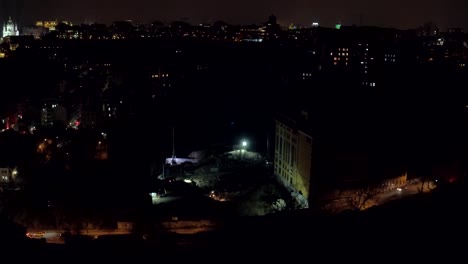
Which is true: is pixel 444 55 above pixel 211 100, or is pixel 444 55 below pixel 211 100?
above

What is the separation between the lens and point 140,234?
217 inches

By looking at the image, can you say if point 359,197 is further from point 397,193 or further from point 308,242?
point 308,242

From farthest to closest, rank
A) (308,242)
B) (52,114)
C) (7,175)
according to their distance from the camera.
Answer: (52,114) < (7,175) < (308,242)

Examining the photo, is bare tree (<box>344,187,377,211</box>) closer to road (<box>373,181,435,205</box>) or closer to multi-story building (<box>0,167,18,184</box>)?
road (<box>373,181,435,205</box>)

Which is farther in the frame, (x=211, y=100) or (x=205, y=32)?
(x=205, y=32)

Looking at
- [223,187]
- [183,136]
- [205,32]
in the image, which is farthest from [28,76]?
[205,32]

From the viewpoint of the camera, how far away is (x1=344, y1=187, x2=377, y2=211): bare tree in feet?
21.1

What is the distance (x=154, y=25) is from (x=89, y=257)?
91.5 feet

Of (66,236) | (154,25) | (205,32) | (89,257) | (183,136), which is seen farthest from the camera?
(154,25)

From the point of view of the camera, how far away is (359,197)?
6680mm

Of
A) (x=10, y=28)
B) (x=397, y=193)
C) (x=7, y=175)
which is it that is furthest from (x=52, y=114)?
(x=10, y=28)

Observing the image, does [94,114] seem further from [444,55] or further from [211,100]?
[444,55]

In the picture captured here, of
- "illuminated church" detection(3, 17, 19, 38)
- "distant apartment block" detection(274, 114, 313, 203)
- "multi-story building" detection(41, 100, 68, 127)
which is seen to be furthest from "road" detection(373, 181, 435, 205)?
"illuminated church" detection(3, 17, 19, 38)

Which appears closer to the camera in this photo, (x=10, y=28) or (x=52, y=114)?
(x=52, y=114)
